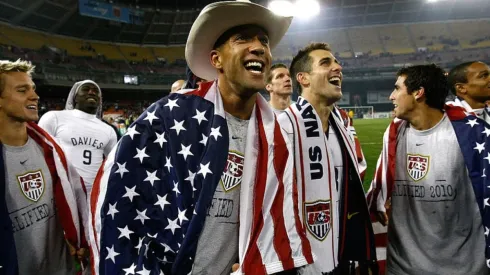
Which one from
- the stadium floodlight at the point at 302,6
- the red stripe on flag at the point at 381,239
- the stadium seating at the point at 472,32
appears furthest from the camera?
the stadium seating at the point at 472,32

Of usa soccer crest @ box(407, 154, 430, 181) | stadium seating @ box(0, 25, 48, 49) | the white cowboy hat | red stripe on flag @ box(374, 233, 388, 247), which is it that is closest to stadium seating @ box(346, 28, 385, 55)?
stadium seating @ box(0, 25, 48, 49)

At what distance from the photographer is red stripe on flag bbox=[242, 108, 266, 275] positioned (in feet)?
5.63

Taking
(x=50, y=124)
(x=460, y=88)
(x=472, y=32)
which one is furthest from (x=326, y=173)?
(x=472, y=32)

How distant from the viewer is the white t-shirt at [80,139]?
13.9ft

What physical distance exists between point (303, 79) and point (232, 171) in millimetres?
1287

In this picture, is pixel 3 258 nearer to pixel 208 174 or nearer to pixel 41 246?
pixel 41 246

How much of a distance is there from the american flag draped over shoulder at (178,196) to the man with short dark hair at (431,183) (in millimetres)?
1308

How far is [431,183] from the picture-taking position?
268 cm

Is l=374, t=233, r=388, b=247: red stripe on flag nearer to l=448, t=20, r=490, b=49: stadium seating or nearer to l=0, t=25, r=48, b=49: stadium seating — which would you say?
l=0, t=25, r=48, b=49: stadium seating

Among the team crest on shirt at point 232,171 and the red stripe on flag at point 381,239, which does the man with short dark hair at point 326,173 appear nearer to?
the team crest on shirt at point 232,171

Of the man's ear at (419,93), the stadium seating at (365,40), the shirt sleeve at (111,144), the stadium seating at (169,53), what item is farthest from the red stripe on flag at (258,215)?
the stadium seating at (365,40)

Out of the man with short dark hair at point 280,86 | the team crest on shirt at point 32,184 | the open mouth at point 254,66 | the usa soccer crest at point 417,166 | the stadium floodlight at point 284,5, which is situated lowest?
the team crest on shirt at point 32,184

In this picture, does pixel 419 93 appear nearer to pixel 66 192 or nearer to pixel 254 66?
pixel 254 66

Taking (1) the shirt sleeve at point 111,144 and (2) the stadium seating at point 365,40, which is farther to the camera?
(2) the stadium seating at point 365,40
